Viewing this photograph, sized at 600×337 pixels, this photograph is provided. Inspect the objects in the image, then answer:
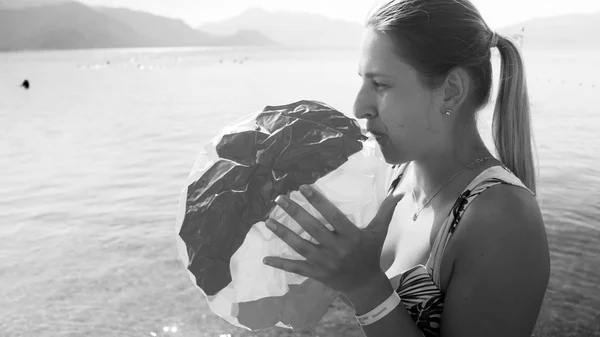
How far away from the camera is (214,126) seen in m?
15.4

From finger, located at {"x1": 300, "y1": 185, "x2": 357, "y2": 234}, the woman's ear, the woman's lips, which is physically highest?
the woman's ear

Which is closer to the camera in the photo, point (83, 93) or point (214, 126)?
point (214, 126)

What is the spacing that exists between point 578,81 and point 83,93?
22458 millimetres

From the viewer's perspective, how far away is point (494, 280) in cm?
151

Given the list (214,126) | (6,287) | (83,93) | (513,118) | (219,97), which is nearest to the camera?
(513,118)

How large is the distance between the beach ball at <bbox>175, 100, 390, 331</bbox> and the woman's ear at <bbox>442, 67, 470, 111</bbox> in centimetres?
31

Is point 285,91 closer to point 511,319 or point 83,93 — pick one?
point 83,93

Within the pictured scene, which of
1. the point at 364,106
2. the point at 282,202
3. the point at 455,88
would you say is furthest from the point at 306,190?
the point at 455,88

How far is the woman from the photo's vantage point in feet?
4.71

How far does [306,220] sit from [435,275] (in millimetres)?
548

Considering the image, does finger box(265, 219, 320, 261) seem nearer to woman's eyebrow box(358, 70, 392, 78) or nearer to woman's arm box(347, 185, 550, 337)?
woman's arm box(347, 185, 550, 337)

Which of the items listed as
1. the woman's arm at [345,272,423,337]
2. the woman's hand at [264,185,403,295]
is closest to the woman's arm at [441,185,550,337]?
the woman's arm at [345,272,423,337]

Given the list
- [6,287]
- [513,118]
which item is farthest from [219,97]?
[513,118]

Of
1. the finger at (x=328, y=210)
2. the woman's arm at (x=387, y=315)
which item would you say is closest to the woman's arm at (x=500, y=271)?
the woman's arm at (x=387, y=315)
